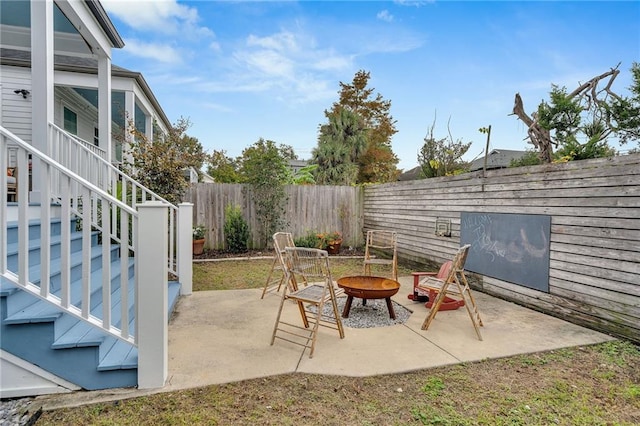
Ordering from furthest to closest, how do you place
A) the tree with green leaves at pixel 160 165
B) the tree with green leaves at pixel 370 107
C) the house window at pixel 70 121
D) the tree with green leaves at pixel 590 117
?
the tree with green leaves at pixel 370 107 < the tree with green leaves at pixel 590 117 < the house window at pixel 70 121 < the tree with green leaves at pixel 160 165

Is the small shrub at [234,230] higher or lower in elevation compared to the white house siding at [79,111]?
lower

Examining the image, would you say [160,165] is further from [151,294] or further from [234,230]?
[151,294]

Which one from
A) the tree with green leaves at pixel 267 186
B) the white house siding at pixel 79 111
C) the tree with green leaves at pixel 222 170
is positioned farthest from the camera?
the tree with green leaves at pixel 222 170

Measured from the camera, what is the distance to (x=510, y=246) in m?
4.65

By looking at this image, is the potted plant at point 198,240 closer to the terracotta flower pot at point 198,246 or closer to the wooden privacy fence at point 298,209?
the terracotta flower pot at point 198,246

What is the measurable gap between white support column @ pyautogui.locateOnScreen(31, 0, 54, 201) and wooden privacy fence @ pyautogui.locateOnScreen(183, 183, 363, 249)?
399cm

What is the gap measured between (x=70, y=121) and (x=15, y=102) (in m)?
1.55

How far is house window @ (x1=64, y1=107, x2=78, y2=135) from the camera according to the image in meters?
Answer: 8.44

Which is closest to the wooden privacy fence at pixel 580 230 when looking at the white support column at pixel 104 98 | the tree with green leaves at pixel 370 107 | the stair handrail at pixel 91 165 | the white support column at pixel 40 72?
the stair handrail at pixel 91 165

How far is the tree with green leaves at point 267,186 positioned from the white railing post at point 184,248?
143 inches

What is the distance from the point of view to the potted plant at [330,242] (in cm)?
872

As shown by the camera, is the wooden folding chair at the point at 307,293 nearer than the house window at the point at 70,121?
Yes

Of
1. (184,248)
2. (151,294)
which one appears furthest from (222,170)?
(151,294)

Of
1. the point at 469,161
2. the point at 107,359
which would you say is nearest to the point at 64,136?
the point at 107,359
